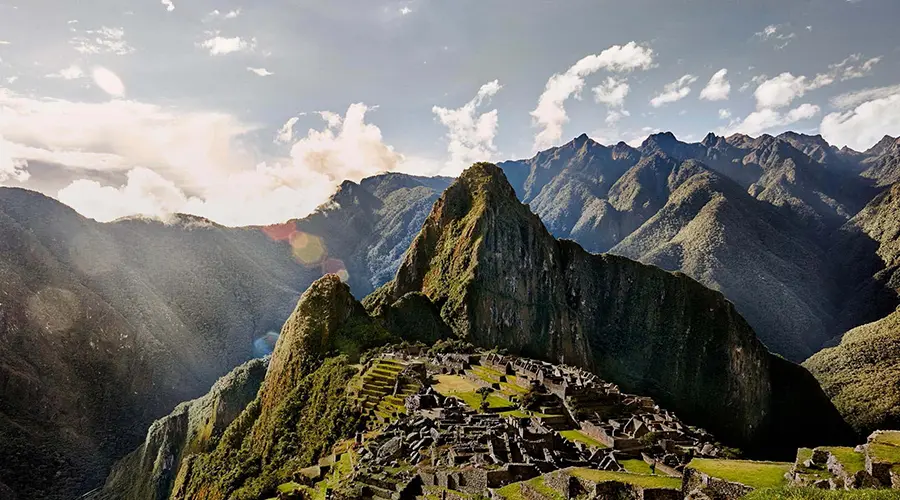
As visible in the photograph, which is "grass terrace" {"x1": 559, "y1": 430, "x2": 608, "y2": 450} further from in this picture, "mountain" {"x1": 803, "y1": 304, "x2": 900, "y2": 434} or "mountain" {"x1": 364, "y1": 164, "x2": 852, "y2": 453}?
"mountain" {"x1": 803, "y1": 304, "x2": 900, "y2": 434}

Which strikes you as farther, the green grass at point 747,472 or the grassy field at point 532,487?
the grassy field at point 532,487

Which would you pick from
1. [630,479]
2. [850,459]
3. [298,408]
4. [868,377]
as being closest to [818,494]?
[850,459]

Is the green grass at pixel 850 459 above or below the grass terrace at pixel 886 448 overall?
below

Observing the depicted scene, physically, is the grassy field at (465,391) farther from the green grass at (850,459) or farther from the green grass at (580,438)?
the green grass at (850,459)

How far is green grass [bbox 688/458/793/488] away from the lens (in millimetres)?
18000

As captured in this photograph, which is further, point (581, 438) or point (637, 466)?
point (581, 438)

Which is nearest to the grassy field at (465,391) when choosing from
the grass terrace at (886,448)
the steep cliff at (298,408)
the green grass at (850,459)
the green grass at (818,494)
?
the steep cliff at (298,408)

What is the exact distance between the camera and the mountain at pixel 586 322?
153750 millimetres

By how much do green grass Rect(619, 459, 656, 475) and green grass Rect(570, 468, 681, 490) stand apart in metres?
10.1

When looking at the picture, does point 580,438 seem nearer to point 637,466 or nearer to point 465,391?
point 637,466

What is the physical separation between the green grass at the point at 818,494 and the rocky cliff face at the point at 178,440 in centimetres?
9250

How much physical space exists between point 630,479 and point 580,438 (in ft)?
67.2

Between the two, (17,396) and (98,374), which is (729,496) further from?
(98,374)

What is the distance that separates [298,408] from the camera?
67.2 m
